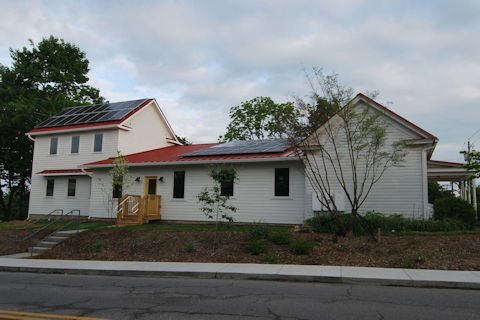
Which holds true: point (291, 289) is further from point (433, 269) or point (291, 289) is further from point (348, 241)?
point (348, 241)

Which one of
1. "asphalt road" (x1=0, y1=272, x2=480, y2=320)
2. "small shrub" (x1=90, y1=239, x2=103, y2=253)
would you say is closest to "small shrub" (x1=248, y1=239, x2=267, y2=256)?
"asphalt road" (x1=0, y1=272, x2=480, y2=320)

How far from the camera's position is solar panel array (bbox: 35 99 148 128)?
26405 mm

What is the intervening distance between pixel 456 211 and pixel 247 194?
8.78m

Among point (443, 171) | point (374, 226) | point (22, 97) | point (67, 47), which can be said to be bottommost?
point (374, 226)

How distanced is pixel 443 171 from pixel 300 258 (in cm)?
1037

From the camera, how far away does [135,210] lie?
2033 cm

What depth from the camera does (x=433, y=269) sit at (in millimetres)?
10641

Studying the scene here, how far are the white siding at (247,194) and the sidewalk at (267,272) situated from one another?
7.20m

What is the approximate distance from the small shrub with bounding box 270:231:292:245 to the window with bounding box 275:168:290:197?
5.00 m

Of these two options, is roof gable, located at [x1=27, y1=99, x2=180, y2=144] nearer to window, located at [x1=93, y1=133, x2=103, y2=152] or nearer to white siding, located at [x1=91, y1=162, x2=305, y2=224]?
window, located at [x1=93, y1=133, x2=103, y2=152]

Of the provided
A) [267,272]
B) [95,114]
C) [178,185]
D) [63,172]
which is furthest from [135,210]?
[267,272]

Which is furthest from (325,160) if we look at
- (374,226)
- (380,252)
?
(380,252)

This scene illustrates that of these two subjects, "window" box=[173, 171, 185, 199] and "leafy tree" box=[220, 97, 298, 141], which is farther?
"leafy tree" box=[220, 97, 298, 141]

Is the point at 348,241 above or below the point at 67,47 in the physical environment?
below
